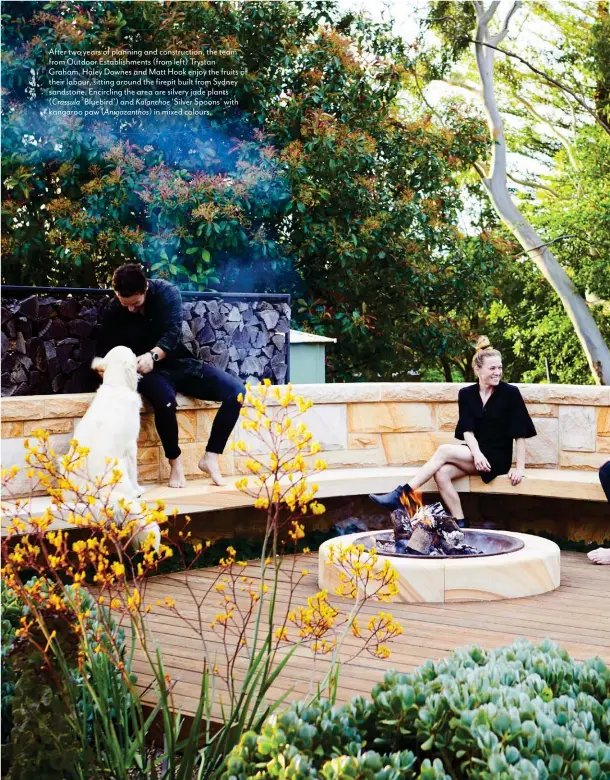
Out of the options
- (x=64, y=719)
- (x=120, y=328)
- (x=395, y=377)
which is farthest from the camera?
(x=395, y=377)

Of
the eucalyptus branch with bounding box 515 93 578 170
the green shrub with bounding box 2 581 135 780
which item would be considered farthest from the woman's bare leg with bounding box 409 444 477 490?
the eucalyptus branch with bounding box 515 93 578 170

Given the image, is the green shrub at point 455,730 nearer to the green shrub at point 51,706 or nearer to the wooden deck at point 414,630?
the green shrub at point 51,706

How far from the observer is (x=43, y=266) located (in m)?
9.18

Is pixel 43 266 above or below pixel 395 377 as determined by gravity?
above

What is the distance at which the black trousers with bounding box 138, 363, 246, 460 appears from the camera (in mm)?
5504

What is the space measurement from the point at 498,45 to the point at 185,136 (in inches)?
298

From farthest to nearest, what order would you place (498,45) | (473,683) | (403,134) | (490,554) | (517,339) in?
(517,339), (498,45), (403,134), (490,554), (473,683)

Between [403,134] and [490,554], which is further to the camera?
[403,134]

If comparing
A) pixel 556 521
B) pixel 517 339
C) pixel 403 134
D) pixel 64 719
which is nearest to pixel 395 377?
pixel 403 134

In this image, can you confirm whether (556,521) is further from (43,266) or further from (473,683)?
(43,266)

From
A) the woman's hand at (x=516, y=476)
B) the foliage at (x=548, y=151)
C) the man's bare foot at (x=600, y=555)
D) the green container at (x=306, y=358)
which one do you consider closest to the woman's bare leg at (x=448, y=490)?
the woman's hand at (x=516, y=476)

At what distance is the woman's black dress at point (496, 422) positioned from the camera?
5.96 metres

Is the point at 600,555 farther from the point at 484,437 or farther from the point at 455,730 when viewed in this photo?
the point at 455,730

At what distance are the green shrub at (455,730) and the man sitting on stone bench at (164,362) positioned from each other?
3273 mm
